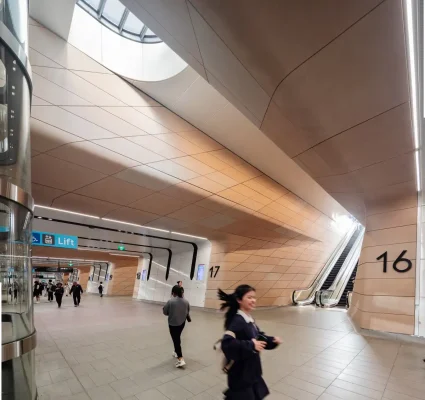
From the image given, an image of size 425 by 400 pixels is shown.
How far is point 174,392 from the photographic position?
4168mm

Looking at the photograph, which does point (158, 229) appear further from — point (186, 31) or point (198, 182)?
point (186, 31)

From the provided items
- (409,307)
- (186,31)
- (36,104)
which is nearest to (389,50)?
(186,31)

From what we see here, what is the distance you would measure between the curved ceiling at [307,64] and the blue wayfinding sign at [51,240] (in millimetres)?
9664

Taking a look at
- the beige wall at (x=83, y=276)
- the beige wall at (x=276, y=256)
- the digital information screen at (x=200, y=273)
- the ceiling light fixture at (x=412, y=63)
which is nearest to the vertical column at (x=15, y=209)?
the ceiling light fixture at (x=412, y=63)

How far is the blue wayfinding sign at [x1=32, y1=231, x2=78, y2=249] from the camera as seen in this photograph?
10672 millimetres

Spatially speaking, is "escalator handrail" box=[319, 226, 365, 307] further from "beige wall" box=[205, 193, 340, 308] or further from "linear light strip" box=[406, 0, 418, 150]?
"linear light strip" box=[406, 0, 418, 150]

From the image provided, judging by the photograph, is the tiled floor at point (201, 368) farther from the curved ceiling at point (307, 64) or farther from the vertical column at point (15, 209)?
the curved ceiling at point (307, 64)

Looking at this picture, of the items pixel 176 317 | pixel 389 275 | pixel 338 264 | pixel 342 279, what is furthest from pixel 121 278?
pixel 389 275

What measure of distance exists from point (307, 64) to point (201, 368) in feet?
17.9

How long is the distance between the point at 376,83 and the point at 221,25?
7.59ft

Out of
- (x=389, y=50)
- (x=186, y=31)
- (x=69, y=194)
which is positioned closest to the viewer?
(x=389, y=50)

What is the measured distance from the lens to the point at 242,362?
7.80ft

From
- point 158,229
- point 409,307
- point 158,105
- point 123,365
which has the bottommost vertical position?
point 123,365

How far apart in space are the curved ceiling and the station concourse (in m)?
0.02
